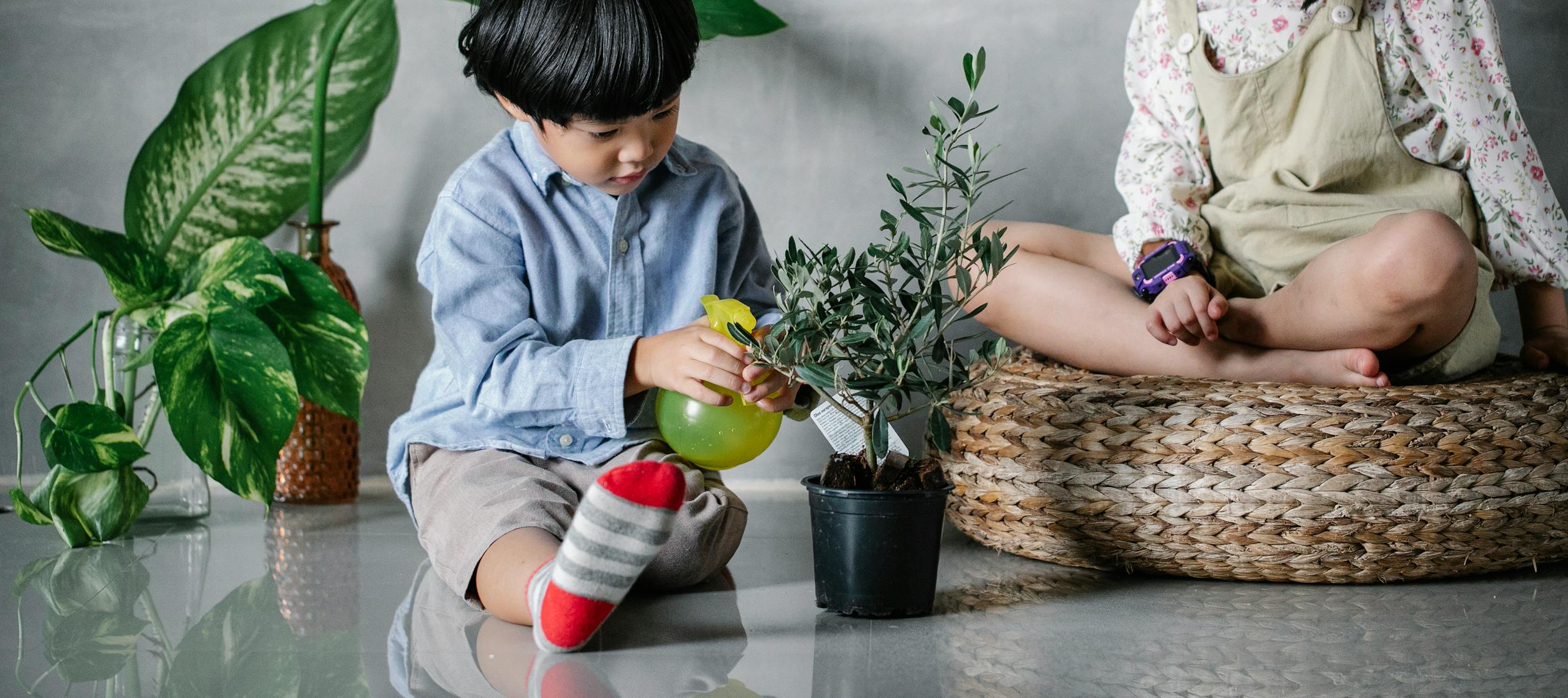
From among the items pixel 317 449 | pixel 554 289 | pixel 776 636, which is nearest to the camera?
pixel 776 636

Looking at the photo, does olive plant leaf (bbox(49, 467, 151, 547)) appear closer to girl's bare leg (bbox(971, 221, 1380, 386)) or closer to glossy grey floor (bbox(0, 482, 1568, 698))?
glossy grey floor (bbox(0, 482, 1568, 698))

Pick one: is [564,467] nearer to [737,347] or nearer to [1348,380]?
[737,347]

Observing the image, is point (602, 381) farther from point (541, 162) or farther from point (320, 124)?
point (320, 124)

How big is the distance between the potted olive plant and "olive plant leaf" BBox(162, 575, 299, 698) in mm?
430

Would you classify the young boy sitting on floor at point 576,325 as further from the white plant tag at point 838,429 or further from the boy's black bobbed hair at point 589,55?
the white plant tag at point 838,429

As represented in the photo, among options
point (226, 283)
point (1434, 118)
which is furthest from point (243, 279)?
point (1434, 118)

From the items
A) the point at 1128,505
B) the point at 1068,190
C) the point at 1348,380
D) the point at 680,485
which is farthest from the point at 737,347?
the point at 1068,190

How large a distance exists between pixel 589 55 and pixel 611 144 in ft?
0.27

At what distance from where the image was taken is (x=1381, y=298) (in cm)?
106

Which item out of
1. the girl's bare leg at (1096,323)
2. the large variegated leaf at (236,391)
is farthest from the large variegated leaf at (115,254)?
the girl's bare leg at (1096,323)

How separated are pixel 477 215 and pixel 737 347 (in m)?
0.33

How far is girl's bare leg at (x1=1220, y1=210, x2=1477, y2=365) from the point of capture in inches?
40.9

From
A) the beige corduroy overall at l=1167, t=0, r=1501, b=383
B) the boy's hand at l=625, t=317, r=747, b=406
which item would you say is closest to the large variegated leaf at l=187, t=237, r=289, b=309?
the boy's hand at l=625, t=317, r=747, b=406

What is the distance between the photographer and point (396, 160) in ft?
5.42
